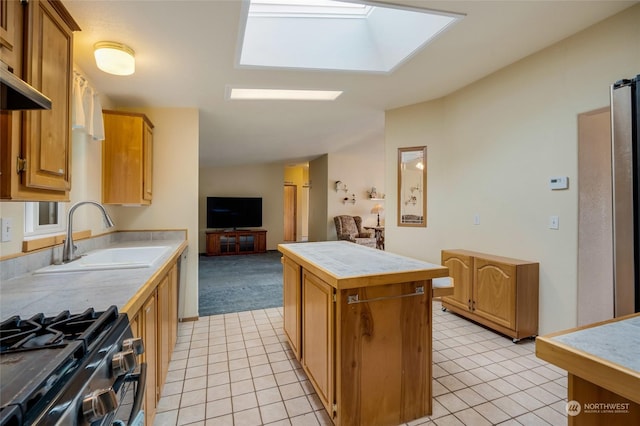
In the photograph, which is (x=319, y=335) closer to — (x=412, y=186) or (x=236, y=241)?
(x=412, y=186)

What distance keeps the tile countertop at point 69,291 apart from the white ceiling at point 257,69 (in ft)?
4.81

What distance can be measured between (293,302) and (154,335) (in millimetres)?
1047

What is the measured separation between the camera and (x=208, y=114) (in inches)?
142

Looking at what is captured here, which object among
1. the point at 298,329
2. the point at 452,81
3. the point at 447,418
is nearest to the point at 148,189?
the point at 298,329

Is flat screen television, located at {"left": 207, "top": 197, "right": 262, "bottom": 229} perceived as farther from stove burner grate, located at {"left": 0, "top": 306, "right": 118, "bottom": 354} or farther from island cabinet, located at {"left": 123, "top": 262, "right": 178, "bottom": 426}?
stove burner grate, located at {"left": 0, "top": 306, "right": 118, "bottom": 354}

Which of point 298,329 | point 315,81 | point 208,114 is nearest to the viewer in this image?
point 298,329

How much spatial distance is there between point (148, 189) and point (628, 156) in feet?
11.6

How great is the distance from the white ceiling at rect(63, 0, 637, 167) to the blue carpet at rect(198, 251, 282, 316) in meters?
2.38

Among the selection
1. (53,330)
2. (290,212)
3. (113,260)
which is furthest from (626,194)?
(290,212)

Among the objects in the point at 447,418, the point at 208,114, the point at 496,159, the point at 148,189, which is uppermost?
the point at 208,114

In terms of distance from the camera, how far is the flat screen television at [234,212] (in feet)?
25.5

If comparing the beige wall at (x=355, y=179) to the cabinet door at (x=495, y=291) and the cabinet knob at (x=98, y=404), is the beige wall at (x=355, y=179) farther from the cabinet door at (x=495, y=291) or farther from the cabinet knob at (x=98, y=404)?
the cabinet knob at (x=98, y=404)

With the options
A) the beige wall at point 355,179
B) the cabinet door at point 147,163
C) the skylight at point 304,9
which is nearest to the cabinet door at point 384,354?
the skylight at point 304,9

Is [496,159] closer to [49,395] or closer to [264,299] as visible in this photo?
[264,299]
